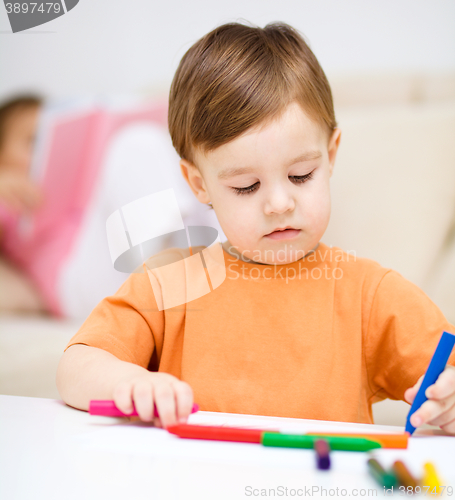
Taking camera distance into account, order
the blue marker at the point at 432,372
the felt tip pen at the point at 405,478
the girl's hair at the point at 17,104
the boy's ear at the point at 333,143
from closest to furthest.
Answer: the felt tip pen at the point at 405,478 < the blue marker at the point at 432,372 < the boy's ear at the point at 333,143 < the girl's hair at the point at 17,104

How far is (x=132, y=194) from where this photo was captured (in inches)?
37.5

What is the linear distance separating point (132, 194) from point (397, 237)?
0.53 m

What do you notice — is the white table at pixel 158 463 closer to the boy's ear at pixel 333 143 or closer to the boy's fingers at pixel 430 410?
the boy's fingers at pixel 430 410

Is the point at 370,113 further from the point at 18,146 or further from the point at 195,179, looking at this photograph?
the point at 18,146

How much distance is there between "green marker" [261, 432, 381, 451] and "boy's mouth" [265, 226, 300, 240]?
30cm

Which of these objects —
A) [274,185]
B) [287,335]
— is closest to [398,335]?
[287,335]

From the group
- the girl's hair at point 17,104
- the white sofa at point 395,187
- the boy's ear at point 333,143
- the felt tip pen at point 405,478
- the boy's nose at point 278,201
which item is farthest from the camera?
the girl's hair at point 17,104

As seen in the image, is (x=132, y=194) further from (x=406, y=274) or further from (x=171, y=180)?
(x=406, y=274)

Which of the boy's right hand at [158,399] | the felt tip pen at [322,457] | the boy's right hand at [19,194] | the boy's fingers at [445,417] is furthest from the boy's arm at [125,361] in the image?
the boy's right hand at [19,194]

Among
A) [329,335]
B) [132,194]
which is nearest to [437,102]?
[329,335]

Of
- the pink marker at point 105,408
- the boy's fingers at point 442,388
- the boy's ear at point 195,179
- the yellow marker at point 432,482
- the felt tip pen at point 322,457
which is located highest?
the boy's ear at point 195,179

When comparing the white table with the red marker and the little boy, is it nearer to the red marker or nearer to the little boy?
the red marker

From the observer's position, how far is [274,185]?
0.56 m

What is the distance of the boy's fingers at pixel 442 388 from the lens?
0.43m
